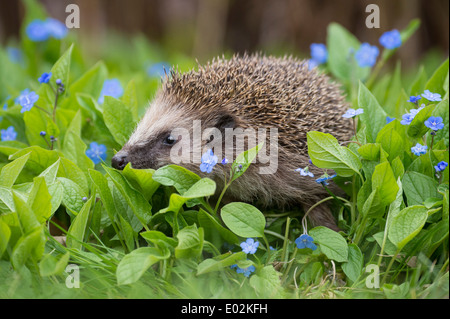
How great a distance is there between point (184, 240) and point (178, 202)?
0.21m

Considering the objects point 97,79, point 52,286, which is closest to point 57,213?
point 52,286

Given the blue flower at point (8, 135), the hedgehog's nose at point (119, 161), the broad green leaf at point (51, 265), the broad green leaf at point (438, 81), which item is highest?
the broad green leaf at point (438, 81)

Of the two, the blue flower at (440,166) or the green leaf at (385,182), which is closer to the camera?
the green leaf at (385,182)

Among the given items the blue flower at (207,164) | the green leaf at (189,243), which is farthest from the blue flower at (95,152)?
the green leaf at (189,243)

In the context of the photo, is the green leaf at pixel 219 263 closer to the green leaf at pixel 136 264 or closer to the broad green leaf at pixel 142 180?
the green leaf at pixel 136 264

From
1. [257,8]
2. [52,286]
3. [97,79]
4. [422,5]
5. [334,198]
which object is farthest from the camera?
[257,8]

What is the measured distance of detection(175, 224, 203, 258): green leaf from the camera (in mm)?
2596

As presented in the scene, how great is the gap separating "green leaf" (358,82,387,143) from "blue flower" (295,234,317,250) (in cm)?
75

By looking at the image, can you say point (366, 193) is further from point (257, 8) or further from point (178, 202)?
point (257, 8)

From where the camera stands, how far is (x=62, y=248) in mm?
2727

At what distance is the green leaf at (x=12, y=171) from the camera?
2863 millimetres

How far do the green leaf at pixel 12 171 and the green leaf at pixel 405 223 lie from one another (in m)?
1.96

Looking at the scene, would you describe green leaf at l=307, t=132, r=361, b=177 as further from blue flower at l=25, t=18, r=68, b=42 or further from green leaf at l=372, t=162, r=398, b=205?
blue flower at l=25, t=18, r=68, b=42

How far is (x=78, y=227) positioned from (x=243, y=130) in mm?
1127
